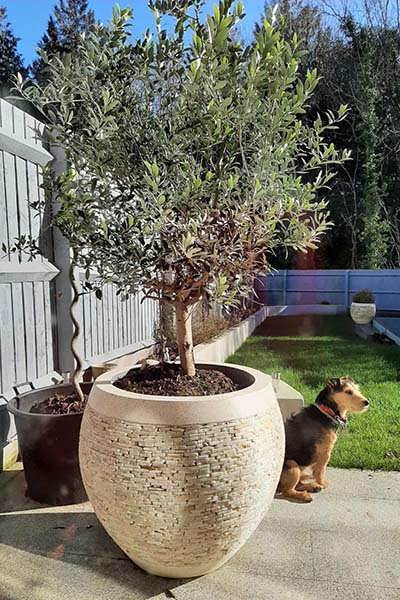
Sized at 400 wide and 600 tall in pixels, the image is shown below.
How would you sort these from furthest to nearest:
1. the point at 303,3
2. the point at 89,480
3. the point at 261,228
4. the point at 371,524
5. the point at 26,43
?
the point at 303,3
the point at 26,43
the point at 371,524
the point at 261,228
the point at 89,480

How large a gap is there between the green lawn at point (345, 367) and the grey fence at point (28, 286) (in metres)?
2.02

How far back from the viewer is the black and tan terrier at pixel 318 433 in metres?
2.32

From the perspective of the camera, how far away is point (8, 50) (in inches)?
474

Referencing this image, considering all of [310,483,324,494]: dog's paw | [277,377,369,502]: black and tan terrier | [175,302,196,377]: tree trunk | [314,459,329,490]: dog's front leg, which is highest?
[175,302,196,377]: tree trunk

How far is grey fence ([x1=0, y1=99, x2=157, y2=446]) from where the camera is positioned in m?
2.71

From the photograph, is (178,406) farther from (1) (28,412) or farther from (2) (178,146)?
(1) (28,412)

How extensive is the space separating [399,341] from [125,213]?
5921 mm

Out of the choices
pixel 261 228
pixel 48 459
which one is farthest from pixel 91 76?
pixel 48 459

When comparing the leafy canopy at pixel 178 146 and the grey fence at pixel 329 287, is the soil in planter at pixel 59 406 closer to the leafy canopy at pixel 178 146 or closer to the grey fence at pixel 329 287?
the leafy canopy at pixel 178 146

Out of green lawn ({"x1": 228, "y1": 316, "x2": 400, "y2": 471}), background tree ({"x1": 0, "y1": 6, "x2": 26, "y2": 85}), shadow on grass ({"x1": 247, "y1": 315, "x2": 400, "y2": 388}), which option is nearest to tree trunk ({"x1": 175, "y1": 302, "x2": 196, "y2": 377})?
green lawn ({"x1": 228, "y1": 316, "x2": 400, "y2": 471})

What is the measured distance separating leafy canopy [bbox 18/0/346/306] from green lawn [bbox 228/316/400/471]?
1763 millimetres

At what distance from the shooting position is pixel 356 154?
13.7 meters

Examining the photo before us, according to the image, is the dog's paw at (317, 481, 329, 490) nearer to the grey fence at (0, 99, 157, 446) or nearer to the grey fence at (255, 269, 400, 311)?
the grey fence at (0, 99, 157, 446)

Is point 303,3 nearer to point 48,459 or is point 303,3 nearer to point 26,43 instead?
point 26,43
